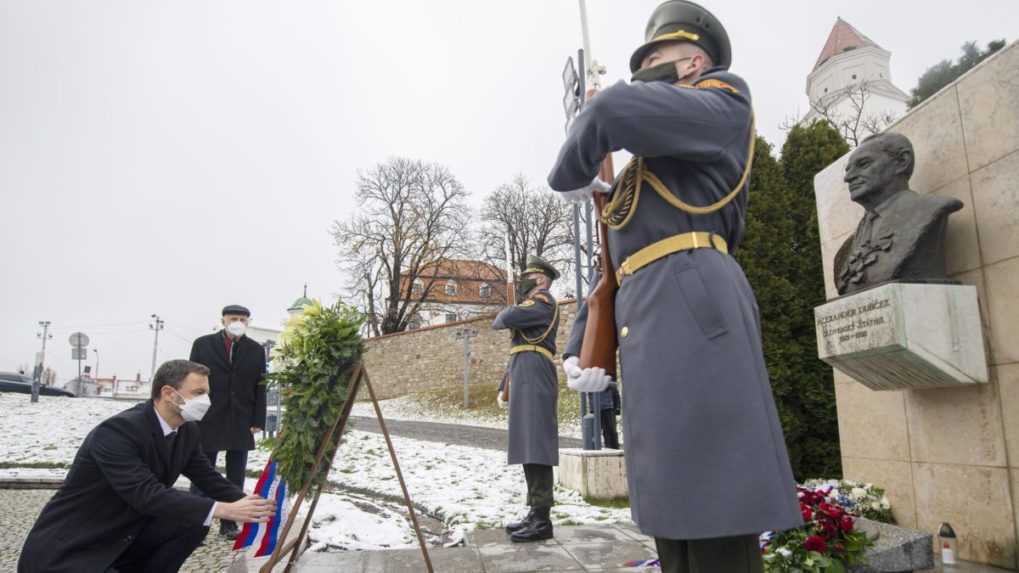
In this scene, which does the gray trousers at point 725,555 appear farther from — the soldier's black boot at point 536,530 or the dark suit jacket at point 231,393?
the dark suit jacket at point 231,393

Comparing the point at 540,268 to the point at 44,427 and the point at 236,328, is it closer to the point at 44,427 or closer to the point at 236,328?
the point at 236,328

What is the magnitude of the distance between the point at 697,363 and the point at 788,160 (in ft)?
25.2

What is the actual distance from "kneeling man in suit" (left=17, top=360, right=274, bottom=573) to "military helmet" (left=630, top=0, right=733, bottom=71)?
2.71 meters

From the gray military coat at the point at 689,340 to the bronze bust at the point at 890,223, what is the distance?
90.4 inches

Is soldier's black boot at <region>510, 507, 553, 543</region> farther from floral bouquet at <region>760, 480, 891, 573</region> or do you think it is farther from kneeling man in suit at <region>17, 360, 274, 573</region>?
kneeling man in suit at <region>17, 360, 274, 573</region>

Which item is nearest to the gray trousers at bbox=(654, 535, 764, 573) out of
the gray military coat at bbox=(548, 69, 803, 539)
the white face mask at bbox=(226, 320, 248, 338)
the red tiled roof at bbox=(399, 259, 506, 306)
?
the gray military coat at bbox=(548, 69, 803, 539)

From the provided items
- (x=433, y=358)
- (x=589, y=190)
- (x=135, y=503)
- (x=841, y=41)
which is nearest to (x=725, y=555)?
(x=589, y=190)

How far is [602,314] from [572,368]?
0.64ft

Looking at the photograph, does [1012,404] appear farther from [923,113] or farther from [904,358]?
[923,113]

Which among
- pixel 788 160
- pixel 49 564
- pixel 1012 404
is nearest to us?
pixel 49 564

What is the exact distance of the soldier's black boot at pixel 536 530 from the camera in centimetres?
464

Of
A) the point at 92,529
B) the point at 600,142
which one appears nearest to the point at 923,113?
the point at 600,142

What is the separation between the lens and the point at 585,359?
2035 millimetres

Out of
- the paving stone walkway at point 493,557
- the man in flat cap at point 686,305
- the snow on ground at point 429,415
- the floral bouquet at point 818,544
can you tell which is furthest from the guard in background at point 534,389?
the snow on ground at point 429,415
